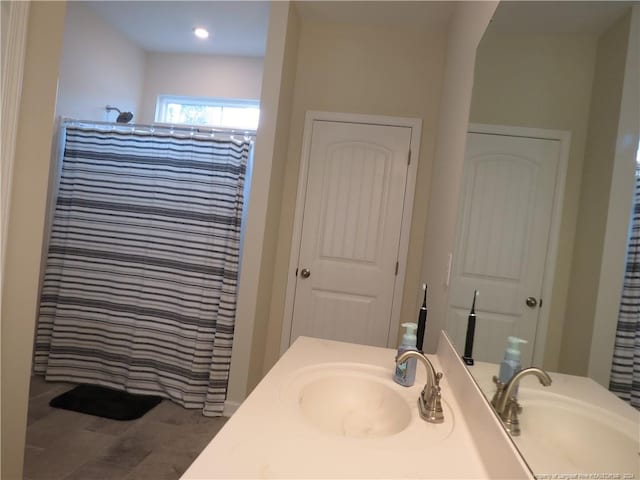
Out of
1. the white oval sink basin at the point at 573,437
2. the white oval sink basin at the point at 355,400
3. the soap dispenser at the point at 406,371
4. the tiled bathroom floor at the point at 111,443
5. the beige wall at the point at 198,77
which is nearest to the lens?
the white oval sink basin at the point at 573,437

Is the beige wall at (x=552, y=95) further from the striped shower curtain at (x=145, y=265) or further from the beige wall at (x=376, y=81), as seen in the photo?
the striped shower curtain at (x=145, y=265)

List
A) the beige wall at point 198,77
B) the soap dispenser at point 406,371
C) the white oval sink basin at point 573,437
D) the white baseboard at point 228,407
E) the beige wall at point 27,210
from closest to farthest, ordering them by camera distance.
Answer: the white oval sink basin at point 573,437
the soap dispenser at point 406,371
the beige wall at point 27,210
the white baseboard at point 228,407
the beige wall at point 198,77

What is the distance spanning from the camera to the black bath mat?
2301 millimetres

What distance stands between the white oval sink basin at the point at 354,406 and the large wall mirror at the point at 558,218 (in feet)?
0.90

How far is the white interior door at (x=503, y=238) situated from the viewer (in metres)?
0.85

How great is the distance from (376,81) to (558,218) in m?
2.12

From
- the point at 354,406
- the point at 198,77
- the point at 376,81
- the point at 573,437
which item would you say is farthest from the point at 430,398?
the point at 198,77

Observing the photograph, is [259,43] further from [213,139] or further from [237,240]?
[237,240]

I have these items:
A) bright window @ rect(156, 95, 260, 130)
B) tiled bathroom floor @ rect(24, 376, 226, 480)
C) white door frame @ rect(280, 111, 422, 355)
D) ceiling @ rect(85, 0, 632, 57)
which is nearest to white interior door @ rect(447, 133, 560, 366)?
white door frame @ rect(280, 111, 422, 355)

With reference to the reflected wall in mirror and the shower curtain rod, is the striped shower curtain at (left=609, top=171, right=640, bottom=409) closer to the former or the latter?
the reflected wall in mirror

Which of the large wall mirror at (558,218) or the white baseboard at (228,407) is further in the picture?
the white baseboard at (228,407)

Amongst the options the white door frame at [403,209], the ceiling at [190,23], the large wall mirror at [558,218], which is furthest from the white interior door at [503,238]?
the ceiling at [190,23]

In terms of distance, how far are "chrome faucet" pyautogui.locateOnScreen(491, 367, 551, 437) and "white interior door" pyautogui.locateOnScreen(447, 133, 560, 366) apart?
39mm

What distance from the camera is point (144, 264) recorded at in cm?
251
